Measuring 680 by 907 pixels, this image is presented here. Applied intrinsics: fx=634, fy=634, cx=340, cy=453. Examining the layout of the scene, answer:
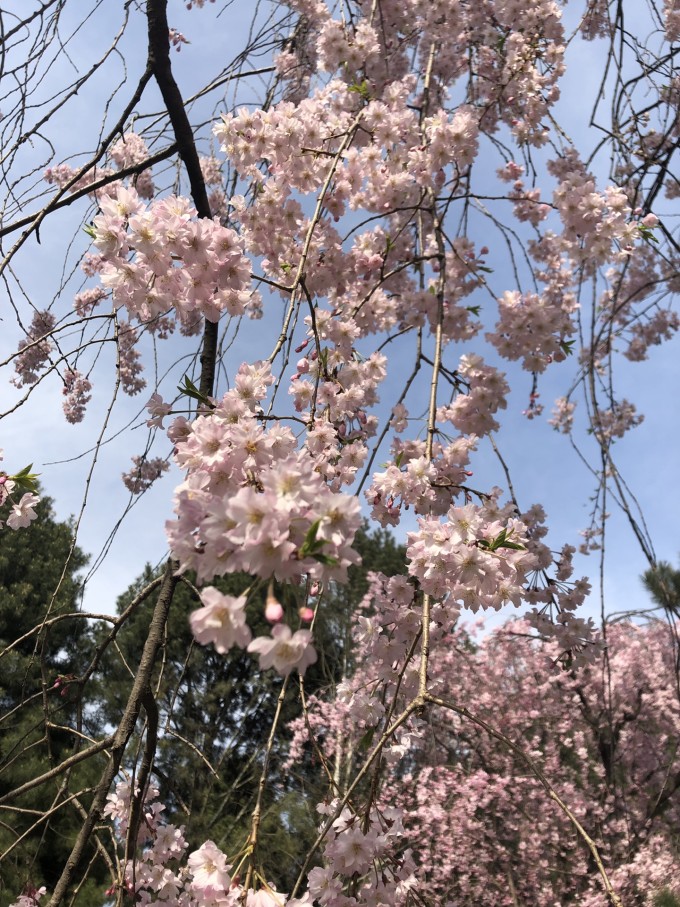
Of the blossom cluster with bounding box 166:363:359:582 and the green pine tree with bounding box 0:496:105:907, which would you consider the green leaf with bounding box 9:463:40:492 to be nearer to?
the blossom cluster with bounding box 166:363:359:582

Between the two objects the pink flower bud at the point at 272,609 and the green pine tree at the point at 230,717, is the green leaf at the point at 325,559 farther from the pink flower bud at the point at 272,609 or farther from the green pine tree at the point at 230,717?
the green pine tree at the point at 230,717

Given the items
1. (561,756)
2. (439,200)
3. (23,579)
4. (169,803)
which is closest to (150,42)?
(439,200)

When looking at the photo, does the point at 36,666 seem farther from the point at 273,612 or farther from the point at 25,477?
the point at 273,612

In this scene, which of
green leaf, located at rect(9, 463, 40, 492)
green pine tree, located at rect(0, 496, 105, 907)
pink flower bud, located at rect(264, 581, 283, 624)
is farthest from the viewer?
green pine tree, located at rect(0, 496, 105, 907)

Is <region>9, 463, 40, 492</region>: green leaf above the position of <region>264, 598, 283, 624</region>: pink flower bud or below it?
above

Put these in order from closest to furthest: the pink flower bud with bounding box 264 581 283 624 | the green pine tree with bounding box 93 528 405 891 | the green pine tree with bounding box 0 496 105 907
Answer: the pink flower bud with bounding box 264 581 283 624 → the green pine tree with bounding box 0 496 105 907 → the green pine tree with bounding box 93 528 405 891

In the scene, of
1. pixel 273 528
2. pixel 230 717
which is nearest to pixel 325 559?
pixel 273 528

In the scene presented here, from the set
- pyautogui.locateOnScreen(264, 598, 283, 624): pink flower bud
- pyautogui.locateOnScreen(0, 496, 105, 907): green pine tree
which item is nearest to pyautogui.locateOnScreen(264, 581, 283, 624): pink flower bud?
pyautogui.locateOnScreen(264, 598, 283, 624): pink flower bud

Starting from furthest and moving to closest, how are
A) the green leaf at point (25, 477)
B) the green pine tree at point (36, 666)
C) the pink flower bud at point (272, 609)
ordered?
the green pine tree at point (36, 666)
the green leaf at point (25, 477)
the pink flower bud at point (272, 609)

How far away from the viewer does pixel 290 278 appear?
2410 mm

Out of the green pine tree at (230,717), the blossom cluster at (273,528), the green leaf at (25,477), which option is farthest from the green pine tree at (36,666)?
the blossom cluster at (273,528)

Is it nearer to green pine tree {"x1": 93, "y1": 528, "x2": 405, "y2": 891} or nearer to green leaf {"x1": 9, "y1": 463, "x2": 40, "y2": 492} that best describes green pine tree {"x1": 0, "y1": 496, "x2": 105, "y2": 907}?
green pine tree {"x1": 93, "y1": 528, "x2": 405, "y2": 891}

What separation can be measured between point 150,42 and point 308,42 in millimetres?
1740

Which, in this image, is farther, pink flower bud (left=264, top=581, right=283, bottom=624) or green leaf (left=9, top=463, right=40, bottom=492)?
green leaf (left=9, top=463, right=40, bottom=492)
